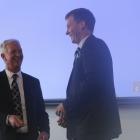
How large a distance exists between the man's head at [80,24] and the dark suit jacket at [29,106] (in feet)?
1.39

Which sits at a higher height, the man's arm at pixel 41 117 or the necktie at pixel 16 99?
the necktie at pixel 16 99

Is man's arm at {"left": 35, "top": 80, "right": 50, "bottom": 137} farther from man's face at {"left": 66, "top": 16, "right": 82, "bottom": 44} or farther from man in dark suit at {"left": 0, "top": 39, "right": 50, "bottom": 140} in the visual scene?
man's face at {"left": 66, "top": 16, "right": 82, "bottom": 44}

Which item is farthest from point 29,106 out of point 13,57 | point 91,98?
point 91,98

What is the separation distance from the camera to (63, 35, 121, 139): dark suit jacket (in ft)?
7.04

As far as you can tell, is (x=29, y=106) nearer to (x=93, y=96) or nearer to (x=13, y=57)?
(x=13, y=57)

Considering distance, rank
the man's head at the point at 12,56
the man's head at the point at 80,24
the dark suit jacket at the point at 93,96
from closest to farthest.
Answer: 1. the dark suit jacket at the point at 93,96
2. the man's head at the point at 80,24
3. the man's head at the point at 12,56

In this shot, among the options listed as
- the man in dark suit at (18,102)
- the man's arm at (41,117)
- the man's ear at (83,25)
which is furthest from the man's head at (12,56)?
the man's ear at (83,25)

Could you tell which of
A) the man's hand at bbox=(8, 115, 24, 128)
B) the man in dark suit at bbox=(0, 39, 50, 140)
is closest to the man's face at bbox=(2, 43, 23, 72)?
the man in dark suit at bbox=(0, 39, 50, 140)

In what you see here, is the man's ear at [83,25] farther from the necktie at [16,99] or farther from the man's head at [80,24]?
the necktie at [16,99]

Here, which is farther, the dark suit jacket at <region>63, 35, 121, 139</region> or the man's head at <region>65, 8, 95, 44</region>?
the man's head at <region>65, 8, 95, 44</region>

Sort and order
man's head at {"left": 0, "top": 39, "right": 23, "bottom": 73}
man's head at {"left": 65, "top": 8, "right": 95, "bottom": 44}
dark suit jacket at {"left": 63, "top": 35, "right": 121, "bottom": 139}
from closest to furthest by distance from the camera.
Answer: dark suit jacket at {"left": 63, "top": 35, "right": 121, "bottom": 139} < man's head at {"left": 65, "top": 8, "right": 95, "bottom": 44} < man's head at {"left": 0, "top": 39, "right": 23, "bottom": 73}

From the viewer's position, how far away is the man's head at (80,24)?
2303 millimetres

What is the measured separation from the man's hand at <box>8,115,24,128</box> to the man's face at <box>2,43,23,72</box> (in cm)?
32

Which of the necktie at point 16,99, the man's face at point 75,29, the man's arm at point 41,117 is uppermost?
the man's face at point 75,29
